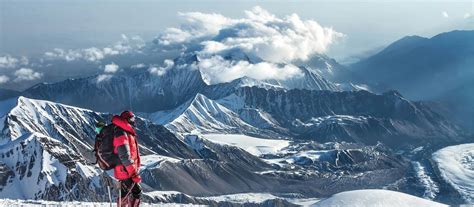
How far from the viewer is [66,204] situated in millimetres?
48781

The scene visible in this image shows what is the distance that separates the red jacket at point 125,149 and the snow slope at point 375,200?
158ft

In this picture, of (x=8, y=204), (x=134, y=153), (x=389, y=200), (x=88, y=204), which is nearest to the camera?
(x=134, y=153)

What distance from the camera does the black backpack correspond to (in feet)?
84.3

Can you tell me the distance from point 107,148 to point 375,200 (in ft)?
180

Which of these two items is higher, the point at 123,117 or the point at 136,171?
the point at 123,117

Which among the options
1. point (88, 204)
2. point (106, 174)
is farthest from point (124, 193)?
point (88, 204)

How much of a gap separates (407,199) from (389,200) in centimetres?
289

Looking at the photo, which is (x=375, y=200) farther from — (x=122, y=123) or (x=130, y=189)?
(x=122, y=123)

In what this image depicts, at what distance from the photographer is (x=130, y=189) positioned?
27.0m

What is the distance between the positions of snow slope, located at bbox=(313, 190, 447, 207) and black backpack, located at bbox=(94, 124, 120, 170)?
4881 cm

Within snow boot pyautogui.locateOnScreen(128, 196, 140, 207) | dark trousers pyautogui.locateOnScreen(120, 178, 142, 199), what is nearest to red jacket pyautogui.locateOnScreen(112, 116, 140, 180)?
dark trousers pyautogui.locateOnScreen(120, 178, 142, 199)

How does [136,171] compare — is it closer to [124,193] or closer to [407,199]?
[124,193]

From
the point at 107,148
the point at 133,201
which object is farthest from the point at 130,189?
the point at 107,148

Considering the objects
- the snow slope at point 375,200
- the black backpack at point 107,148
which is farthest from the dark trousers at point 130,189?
the snow slope at point 375,200
